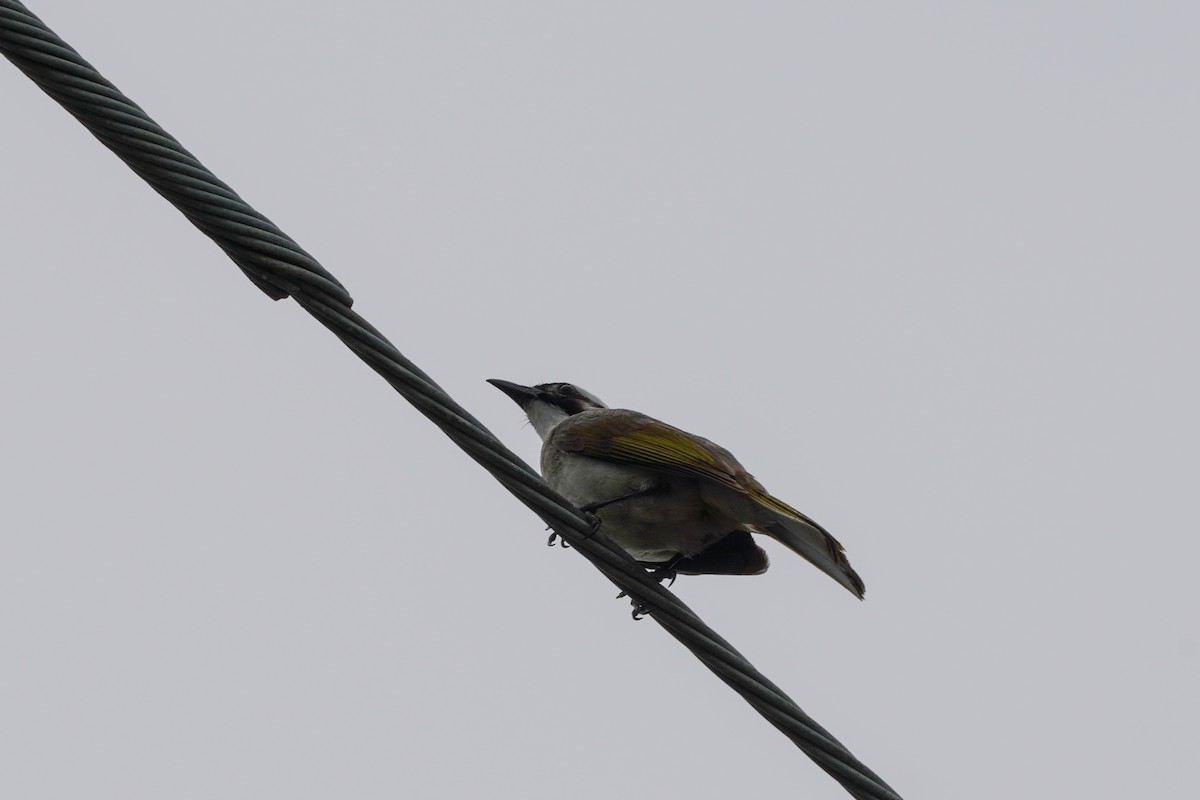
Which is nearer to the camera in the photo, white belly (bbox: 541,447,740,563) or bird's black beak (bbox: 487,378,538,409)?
white belly (bbox: 541,447,740,563)

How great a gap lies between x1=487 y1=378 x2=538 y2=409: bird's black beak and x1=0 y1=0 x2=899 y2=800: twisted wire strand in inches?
117

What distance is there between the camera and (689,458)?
16.7ft

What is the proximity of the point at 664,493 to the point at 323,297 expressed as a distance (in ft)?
7.79

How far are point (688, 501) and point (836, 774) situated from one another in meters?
2.08

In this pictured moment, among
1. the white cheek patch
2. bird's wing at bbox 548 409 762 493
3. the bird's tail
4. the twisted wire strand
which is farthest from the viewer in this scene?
the white cheek patch

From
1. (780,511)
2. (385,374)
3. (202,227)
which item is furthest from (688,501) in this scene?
(202,227)

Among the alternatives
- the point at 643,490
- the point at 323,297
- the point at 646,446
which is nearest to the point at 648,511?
the point at 643,490

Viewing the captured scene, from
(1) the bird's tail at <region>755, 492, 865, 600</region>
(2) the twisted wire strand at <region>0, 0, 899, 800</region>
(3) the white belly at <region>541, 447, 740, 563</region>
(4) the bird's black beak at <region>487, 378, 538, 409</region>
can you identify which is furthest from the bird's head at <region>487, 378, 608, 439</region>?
(2) the twisted wire strand at <region>0, 0, 899, 800</region>

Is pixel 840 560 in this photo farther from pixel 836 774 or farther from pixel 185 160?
pixel 185 160

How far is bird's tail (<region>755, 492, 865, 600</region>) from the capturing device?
14.7ft

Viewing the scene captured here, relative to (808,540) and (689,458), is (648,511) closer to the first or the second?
(689,458)

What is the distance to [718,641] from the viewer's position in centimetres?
348

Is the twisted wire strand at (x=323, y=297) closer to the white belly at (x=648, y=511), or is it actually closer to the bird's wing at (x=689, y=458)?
the bird's wing at (x=689, y=458)

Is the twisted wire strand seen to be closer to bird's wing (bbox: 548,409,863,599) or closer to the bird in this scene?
bird's wing (bbox: 548,409,863,599)
